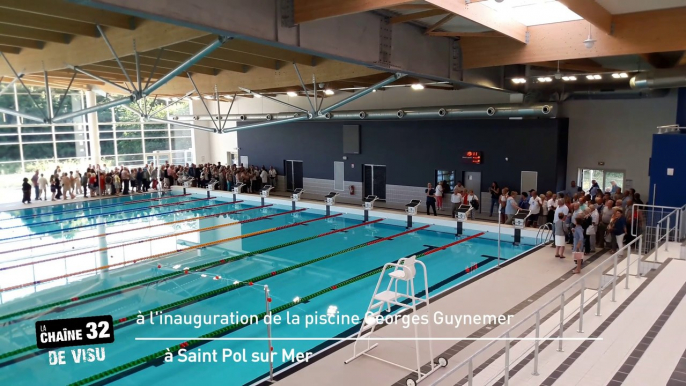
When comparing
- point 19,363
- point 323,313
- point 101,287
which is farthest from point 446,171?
point 19,363

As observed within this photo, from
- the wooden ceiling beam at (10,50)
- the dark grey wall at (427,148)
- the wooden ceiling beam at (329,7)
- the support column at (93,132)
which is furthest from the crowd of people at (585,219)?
the support column at (93,132)

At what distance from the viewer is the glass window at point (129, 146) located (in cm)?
2716

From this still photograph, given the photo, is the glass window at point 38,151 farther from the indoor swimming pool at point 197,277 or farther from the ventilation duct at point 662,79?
the ventilation duct at point 662,79

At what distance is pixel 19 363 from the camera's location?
7004 millimetres

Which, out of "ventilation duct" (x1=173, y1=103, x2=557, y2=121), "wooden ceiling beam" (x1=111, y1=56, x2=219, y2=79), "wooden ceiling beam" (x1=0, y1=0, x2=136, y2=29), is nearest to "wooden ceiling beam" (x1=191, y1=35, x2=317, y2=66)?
"wooden ceiling beam" (x1=0, y1=0, x2=136, y2=29)

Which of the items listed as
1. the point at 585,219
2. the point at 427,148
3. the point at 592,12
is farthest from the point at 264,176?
the point at 592,12

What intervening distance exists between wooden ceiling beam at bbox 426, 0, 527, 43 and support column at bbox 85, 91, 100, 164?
22.7 m

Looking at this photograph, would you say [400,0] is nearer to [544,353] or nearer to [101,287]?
[544,353]

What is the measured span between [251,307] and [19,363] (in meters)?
3.60

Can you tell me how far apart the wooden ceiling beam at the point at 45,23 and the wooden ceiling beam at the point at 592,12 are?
26.3 feet

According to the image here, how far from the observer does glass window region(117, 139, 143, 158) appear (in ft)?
89.1

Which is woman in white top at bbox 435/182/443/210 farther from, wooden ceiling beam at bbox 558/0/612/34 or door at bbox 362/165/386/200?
wooden ceiling beam at bbox 558/0/612/34

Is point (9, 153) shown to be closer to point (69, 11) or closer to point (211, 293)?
point (211, 293)

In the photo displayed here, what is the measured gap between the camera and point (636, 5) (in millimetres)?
7715
